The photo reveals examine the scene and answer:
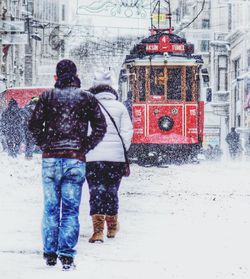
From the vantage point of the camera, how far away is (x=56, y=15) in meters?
78.4

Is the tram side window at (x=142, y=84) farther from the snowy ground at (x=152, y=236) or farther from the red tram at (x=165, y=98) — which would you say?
the snowy ground at (x=152, y=236)

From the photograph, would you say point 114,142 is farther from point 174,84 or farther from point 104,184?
point 174,84

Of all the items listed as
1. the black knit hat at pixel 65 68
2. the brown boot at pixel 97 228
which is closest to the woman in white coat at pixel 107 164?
the brown boot at pixel 97 228

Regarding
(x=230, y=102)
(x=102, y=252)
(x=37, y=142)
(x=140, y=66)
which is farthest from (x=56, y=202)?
(x=230, y=102)

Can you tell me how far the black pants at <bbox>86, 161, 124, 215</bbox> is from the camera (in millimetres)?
7750

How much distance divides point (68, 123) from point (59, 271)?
105 cm

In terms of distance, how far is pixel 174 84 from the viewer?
76.9ft

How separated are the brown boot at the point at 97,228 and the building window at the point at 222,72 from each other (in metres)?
46.4

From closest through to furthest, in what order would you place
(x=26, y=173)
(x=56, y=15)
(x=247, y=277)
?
1. (x=247, y=277)
2. (x=26, y=173)
3. (x=56, y=15)

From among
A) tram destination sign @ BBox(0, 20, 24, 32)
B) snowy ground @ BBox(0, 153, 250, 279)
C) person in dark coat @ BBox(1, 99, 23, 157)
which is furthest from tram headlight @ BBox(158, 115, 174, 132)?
tram destination sign @ BBox(0, 20, 24, 32)

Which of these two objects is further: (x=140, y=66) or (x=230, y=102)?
(x=230, y=102)

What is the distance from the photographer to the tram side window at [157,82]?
23.4m

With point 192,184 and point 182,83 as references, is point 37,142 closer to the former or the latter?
point 192,184

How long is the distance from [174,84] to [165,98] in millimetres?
451
